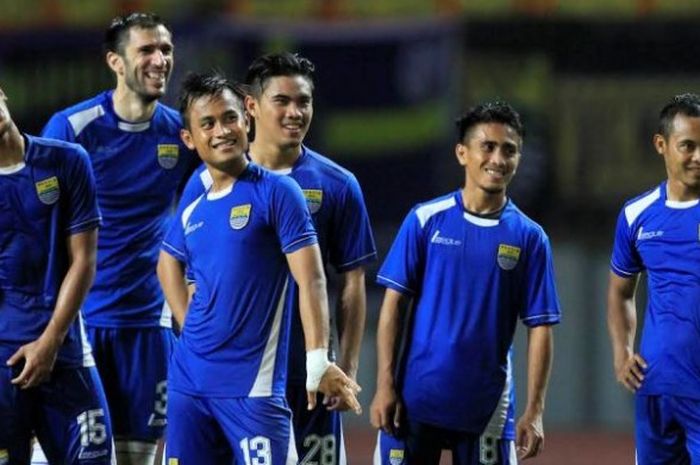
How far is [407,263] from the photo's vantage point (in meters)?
7.95

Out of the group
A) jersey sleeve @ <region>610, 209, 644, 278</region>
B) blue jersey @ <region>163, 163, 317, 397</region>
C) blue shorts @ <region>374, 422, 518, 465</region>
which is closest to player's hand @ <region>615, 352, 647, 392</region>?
jersey sleeve @ <region>610, 209, 644, 278</region>

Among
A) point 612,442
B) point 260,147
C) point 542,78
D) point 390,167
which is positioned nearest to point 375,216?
point 390,167

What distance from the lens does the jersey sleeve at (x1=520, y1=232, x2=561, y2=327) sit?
25.9ft

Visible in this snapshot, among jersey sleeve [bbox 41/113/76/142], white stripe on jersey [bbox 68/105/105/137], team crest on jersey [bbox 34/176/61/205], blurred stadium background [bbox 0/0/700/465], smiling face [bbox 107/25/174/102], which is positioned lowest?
team crest on jersey [bbox 34/176/61/205]

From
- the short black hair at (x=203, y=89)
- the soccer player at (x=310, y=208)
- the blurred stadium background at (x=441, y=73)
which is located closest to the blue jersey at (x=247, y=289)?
the short black hair at (x=203, y=89)

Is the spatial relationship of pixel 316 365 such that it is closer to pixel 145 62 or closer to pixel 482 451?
pixel 482 451

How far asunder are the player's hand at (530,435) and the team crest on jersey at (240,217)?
144 centimetres

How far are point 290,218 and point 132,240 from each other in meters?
1.61

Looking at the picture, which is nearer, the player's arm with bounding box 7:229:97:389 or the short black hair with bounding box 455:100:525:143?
the player's arm with bounding box 7:229:97:389

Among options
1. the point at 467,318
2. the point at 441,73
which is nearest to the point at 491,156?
the point at 467,318

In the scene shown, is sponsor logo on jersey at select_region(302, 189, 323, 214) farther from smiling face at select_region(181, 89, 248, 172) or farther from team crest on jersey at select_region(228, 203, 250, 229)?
team crest on jersey at select_region(228, 203, 250, 229)

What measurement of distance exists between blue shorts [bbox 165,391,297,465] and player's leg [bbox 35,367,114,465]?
47cm

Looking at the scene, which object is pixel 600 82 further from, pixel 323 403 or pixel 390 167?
pixel 323 403

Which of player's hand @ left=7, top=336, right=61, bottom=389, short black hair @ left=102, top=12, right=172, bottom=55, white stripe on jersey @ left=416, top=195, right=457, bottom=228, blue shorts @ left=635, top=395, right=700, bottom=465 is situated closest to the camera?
player's hand @ left=7, top=336, right=61, bottom=389
